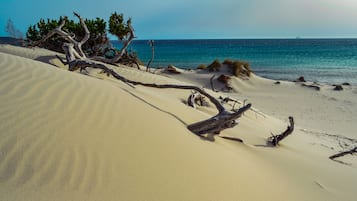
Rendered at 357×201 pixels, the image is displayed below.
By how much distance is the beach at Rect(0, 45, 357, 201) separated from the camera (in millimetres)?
2191

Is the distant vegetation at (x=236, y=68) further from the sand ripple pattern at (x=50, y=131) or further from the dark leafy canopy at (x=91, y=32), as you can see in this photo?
the sand ripple pattern at (x=50, y=131)

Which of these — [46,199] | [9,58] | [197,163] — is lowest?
[197,163]

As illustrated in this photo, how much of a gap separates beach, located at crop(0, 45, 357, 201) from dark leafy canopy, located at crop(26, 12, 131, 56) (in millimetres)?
10047

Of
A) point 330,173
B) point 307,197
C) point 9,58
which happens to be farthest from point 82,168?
point 330,173

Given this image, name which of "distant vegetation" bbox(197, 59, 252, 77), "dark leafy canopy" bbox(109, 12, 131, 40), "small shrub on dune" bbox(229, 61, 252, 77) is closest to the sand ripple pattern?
"dark leafy canopy" bbox(109, 12, 131, 40)

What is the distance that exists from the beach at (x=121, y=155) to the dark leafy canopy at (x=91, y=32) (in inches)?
396

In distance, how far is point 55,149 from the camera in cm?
238

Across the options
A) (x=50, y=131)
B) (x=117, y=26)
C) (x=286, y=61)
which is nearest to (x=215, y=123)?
(x=50, y=131)

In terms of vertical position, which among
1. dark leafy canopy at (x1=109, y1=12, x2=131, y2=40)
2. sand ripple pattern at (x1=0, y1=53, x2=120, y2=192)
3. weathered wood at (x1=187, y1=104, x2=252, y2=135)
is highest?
dark leafy canopy at (x1=109, y1=12, x2=131, y2=40)

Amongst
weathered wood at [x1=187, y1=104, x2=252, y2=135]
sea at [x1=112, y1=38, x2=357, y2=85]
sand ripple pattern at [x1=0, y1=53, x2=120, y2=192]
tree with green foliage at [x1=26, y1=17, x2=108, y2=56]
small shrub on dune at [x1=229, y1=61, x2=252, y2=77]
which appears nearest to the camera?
sand ripple pattern at [x1=0, y1=53, x2=120, y2=192]

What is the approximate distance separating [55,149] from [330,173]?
3.38 meters

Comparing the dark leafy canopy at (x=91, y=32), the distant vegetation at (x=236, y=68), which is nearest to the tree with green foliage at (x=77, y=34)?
the dark leafy canopy at (x=91, y=32)

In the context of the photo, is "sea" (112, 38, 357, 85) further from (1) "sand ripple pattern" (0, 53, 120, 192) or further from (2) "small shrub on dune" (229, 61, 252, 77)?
(1) "sand ripple pattern" (0, 53, 120, 192)

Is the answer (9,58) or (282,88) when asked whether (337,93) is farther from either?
(9,58)
